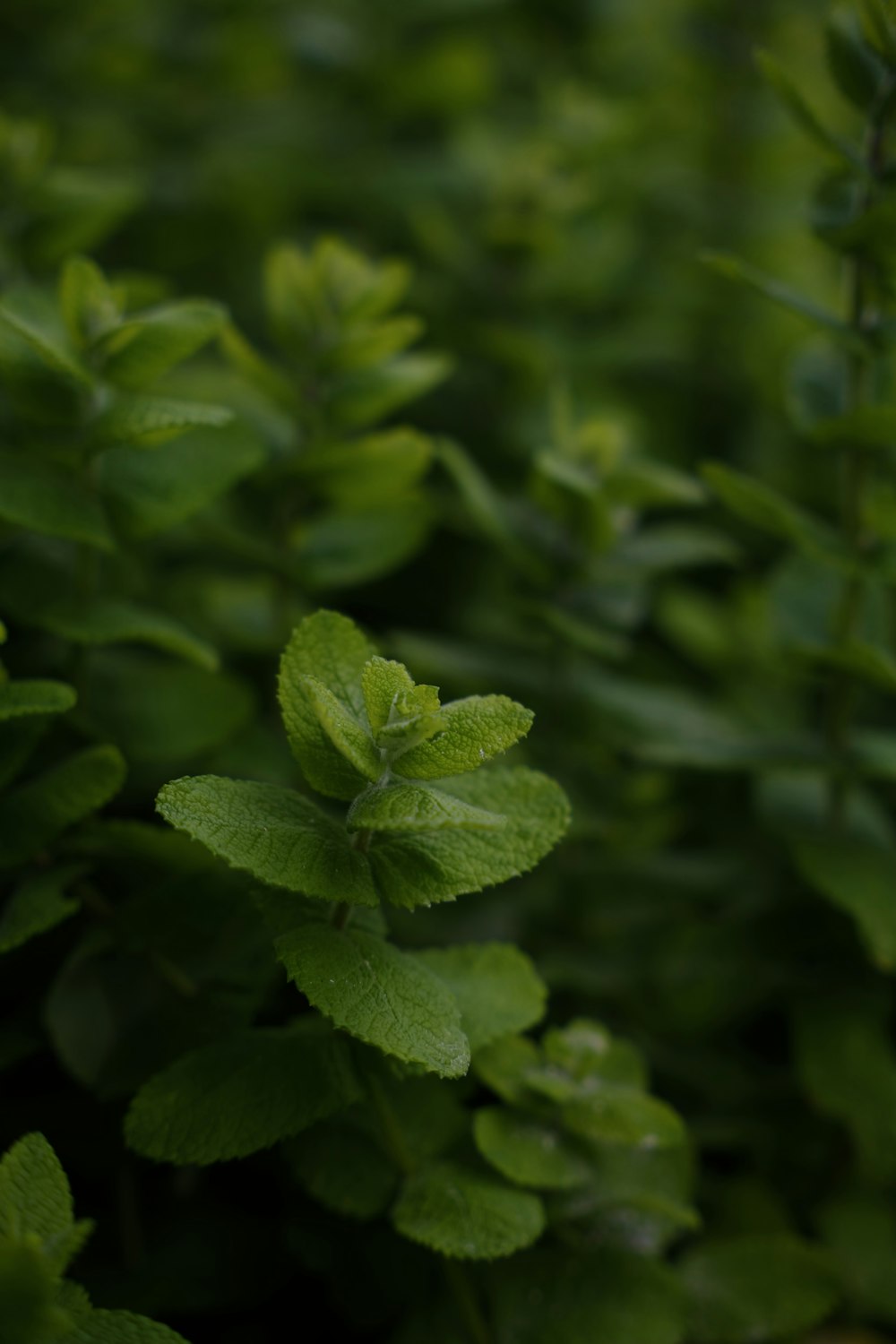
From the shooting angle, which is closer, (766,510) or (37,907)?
(37,907)

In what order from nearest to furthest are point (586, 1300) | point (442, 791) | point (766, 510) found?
1. point (442, 791)
2. point (586, 1300)
3. point (766, 510)

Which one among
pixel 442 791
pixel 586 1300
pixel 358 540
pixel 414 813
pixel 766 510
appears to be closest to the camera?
pixel 414 813

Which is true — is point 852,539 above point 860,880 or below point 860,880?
above

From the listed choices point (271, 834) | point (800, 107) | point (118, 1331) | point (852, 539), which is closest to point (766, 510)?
point (852, 539)

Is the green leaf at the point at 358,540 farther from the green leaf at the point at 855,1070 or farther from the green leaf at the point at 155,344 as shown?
the green leaf at the point at 855,1070

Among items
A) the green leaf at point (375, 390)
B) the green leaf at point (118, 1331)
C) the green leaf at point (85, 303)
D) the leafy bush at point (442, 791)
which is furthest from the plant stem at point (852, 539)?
the green leaf at point (118, 1331)

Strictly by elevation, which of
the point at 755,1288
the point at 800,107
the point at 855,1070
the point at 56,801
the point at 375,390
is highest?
the point at 800,107

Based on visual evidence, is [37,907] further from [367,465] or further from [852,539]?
[852,539]

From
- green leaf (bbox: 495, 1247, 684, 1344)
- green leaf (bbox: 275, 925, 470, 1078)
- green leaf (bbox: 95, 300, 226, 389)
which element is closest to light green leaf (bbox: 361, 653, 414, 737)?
green leaf (bbox: 275, 925, 470, 1078)

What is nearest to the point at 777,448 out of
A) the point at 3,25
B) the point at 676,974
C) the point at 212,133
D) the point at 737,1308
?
the point at 676,974
